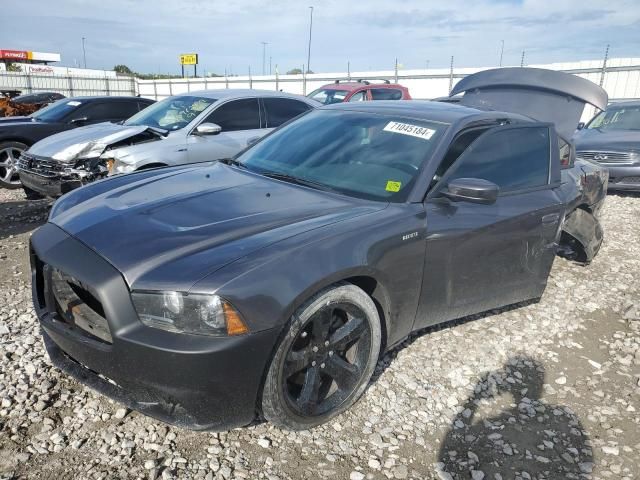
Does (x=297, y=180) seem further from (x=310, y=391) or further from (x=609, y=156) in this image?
(x=609, y=156)

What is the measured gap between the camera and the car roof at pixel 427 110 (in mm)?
A: 3314

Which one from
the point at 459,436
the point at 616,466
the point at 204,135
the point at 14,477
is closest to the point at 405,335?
the point at 459,436

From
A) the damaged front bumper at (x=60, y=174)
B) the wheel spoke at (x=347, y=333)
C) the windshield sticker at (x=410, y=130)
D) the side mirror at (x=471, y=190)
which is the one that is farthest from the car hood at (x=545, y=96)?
the damaged front bumper at (x=60, y=174)

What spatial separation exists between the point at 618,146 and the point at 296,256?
8.13 metres

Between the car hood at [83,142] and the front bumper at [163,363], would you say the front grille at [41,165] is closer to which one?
the car hood at [83,142]

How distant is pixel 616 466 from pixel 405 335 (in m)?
1.23

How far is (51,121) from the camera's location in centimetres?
796

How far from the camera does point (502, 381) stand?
3.13 metres

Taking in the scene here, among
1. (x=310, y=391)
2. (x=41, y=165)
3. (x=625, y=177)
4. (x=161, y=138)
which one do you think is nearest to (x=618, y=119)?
(x=625, y=177)

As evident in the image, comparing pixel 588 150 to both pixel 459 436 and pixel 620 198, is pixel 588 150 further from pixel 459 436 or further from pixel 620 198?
pixel 459 436

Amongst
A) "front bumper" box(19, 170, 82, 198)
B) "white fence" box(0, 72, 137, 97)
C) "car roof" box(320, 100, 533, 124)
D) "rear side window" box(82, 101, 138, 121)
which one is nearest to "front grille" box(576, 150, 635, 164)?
"car roof" box(320, 100, 533, 124)

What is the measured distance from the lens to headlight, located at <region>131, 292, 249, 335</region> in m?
2.01

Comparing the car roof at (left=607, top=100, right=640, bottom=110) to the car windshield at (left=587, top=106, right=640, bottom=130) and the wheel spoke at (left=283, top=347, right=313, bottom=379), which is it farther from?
the wheel spoke at (left=283, top=347, right=313, bottom=379)

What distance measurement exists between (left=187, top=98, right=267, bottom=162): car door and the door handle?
3.90m
